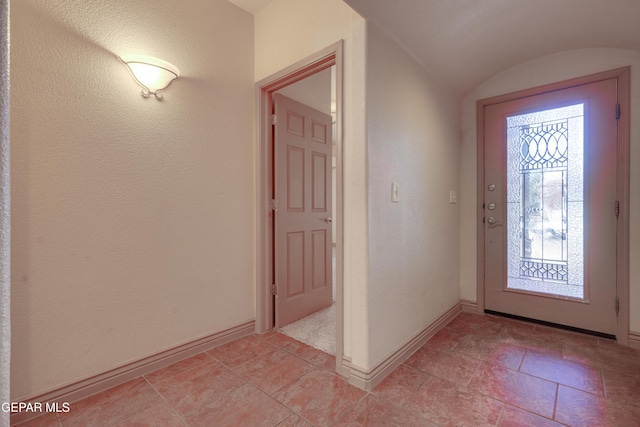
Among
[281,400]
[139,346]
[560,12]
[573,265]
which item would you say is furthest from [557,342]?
[139,346]

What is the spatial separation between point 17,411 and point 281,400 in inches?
51.5

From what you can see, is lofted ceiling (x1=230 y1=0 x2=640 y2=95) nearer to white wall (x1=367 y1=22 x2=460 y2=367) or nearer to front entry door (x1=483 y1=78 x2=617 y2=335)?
white wall (x1=367 y1=22 x2=460 y2=367)

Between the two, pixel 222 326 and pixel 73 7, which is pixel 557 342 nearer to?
pixel 222 326

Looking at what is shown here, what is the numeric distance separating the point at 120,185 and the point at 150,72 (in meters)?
0.73

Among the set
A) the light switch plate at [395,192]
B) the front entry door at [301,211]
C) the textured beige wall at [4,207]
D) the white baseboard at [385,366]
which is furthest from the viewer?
the front entry door at [301,211]

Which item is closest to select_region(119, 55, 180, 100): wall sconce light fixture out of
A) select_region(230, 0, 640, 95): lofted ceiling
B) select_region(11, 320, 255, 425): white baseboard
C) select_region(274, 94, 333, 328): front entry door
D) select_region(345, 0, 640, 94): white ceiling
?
select_region(274, 94, 333, 328): front entry door

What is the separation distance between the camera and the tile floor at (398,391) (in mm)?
1459

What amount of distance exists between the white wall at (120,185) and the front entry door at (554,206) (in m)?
2.41

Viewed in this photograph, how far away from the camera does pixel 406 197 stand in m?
2.12

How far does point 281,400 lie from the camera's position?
1598 millimetres

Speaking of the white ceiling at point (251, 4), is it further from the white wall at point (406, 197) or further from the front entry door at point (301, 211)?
the white wall at point (406, 197)

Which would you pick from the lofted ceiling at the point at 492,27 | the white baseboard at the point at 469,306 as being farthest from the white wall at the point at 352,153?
the white baseboard at the point at 469,306

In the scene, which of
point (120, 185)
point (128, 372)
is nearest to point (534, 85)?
point (120, 185)

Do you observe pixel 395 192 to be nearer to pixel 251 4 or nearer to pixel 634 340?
pixel 251 4
